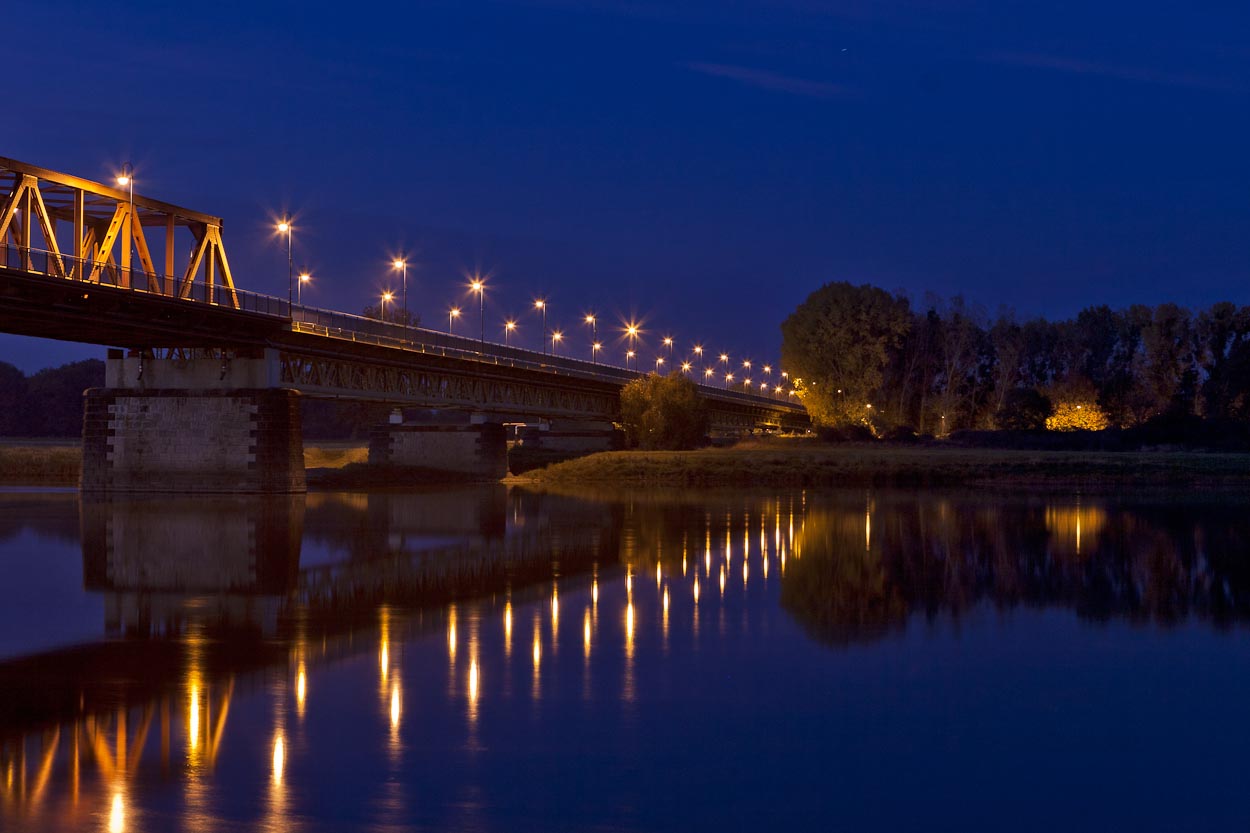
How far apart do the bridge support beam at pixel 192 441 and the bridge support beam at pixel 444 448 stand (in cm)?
3005

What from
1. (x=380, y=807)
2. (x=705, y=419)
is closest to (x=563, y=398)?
(x=705, y=419)

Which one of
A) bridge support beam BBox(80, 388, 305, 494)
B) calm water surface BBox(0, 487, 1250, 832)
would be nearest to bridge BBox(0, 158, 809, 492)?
bridge support beam BBox(80, 388, 305, 494)

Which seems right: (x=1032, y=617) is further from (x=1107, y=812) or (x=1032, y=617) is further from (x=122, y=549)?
(x=122, y=549)

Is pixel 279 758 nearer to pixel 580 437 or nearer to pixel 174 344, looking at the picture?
pixel 174 344

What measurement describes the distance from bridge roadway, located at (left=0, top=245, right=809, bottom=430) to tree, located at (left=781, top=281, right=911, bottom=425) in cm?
2802

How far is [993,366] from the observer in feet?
469

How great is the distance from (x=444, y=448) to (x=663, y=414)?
1755cm

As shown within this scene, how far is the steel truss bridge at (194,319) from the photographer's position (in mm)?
56812

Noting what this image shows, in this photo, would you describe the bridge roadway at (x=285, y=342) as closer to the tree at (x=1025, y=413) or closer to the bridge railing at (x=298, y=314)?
the bridge railing at (x=298, y=314)

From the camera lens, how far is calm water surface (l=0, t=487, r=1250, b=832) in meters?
12.0

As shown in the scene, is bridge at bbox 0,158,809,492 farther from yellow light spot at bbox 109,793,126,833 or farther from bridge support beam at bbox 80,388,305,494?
yellow light spot at bbox 109,793,126,833

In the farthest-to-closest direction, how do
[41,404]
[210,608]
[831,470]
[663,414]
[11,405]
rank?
1. [41,404]
2. [11,405]
3. [663,414]
4. [831,470]
5. [210,608]

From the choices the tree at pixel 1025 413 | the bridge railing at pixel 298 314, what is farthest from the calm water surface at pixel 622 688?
the tree at pixel 1025 413

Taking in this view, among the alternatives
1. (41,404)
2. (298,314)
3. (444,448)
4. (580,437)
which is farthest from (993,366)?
(41,404)
